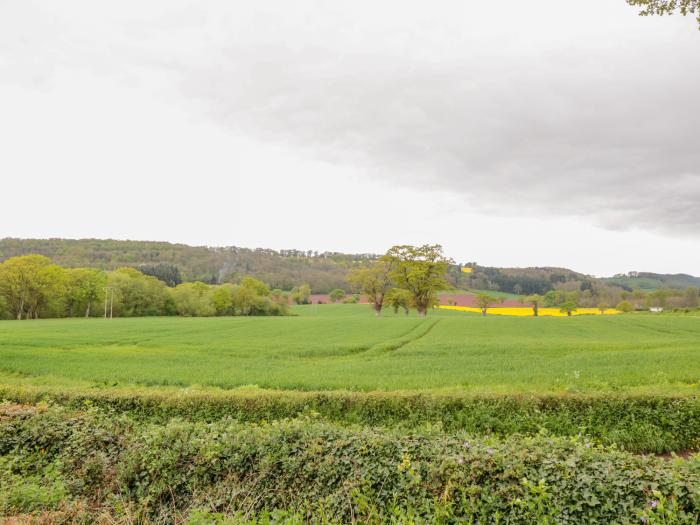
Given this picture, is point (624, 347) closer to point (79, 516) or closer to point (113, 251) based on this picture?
point (79, 516)

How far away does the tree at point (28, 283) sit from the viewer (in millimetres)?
65062

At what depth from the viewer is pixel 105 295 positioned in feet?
252

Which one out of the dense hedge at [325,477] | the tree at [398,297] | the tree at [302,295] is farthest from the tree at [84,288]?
the dense hedge at [325,477]

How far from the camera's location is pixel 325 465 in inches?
260

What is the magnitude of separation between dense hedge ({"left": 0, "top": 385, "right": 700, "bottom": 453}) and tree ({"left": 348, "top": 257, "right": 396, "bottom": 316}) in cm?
4993

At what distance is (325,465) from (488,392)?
6.46 metres

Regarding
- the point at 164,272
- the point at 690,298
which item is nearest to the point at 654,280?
the point at 690,298

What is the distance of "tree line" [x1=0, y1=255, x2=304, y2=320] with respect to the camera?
66688 millimetres

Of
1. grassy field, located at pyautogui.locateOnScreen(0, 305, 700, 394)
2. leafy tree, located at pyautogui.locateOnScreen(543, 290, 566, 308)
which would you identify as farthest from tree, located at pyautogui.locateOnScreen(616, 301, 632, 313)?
grassy field, located at pyautogui.locateOnScreen(0, 305, 700, 394)

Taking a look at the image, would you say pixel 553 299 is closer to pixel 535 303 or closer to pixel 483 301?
pixel 535 303

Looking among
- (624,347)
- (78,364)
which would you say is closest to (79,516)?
(78,364)

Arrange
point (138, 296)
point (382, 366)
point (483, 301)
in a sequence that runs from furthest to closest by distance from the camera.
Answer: point (483, 301)
point (138, 296)
point (382, 366)

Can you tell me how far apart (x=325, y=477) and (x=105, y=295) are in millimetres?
83934

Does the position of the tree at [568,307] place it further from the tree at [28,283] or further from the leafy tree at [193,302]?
the tree at [28,283]
